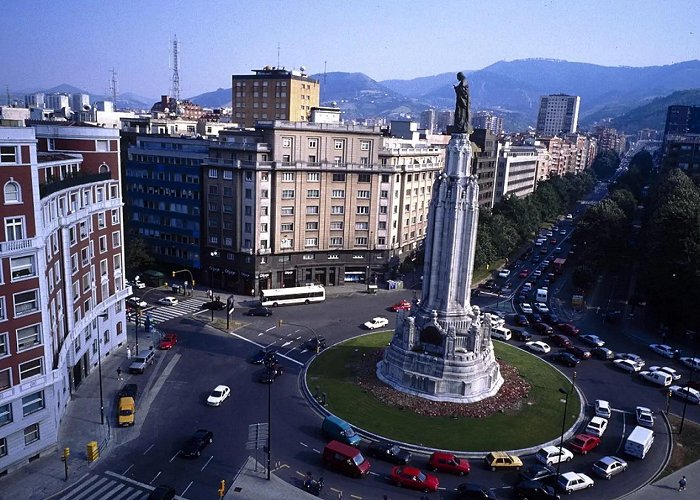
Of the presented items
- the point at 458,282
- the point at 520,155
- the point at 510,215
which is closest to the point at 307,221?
the point at 458,282

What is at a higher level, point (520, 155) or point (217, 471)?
point (520, 155)

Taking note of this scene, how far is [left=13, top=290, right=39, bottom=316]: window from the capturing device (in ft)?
121

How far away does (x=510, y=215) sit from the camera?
122m

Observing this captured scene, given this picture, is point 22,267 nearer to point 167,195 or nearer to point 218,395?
point 218,395

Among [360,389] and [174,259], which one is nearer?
[360,389]

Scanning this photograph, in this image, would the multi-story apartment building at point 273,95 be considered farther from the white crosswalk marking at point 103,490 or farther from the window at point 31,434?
the white crosswalk marking at point 103,490

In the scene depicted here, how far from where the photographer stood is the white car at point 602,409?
4769cm

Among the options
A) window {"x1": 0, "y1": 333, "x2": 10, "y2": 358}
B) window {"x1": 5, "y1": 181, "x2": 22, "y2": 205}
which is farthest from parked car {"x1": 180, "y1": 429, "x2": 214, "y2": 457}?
window {"x1": 5, "y1": 181, "x2": 22, "y2": 205}

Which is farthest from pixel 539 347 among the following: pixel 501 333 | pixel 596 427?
pixel 596 427

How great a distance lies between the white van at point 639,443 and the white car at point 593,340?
23746mm

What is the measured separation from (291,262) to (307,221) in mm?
6846

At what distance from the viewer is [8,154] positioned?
3538cm

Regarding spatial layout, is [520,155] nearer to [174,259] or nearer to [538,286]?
[538,286]

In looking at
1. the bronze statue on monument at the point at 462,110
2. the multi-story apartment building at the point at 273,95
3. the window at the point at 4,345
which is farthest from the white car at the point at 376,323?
the multi-story apartment building at the point at 273,95
